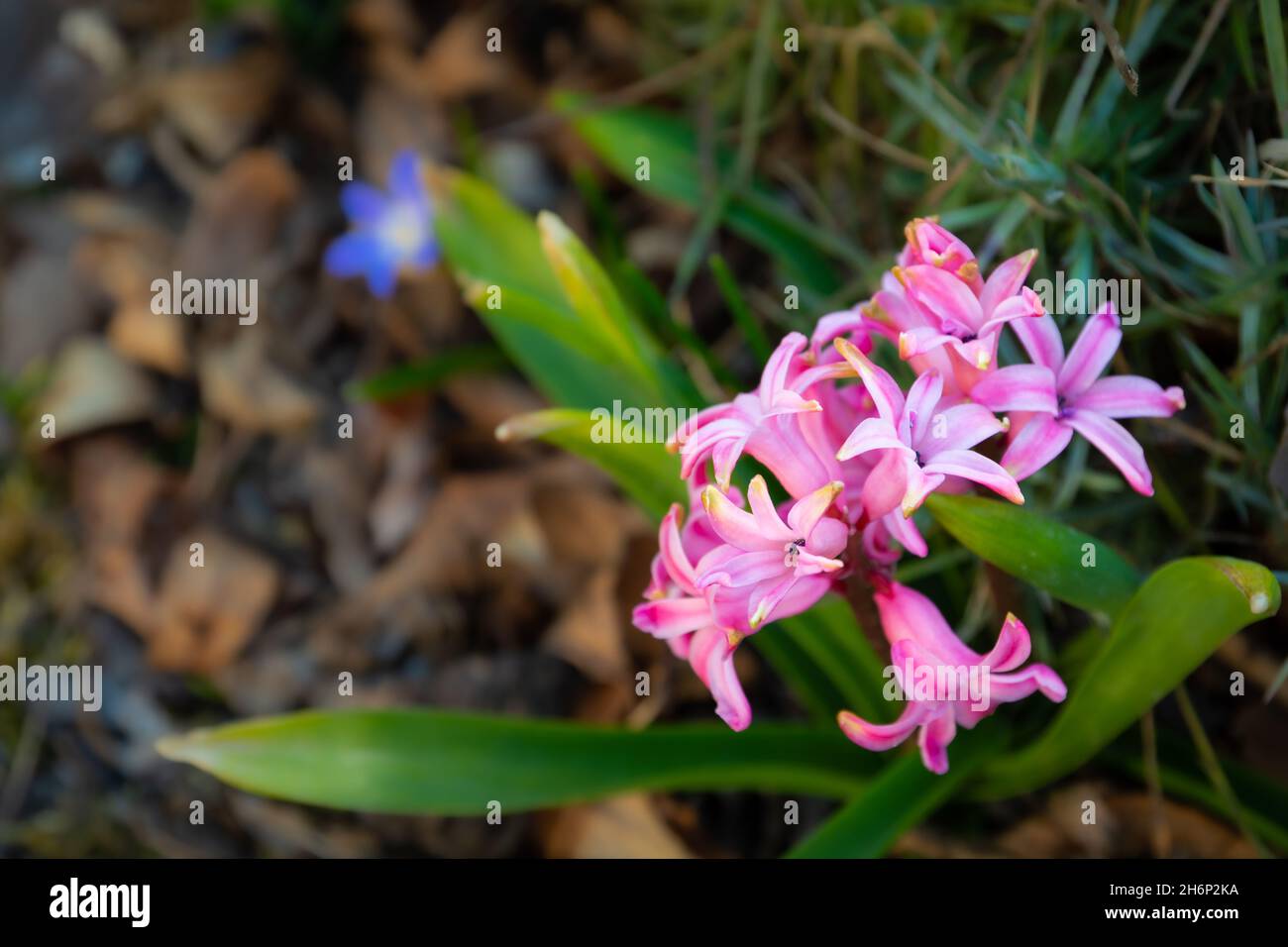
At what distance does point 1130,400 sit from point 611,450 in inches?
18.2

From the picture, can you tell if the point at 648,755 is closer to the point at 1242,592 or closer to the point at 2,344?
the point at 1242,592

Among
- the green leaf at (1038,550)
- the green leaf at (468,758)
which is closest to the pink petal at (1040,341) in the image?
the green leaf at (1038,550)

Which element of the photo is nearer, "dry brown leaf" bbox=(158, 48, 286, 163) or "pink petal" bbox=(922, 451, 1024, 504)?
"pink petal" bbox=(922, 451, 1024, 504)

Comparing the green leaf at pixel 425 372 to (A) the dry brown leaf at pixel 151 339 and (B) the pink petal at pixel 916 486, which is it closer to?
(A) the dry brown leaf at pixel 151 339

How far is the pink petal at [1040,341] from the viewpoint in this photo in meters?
0.89

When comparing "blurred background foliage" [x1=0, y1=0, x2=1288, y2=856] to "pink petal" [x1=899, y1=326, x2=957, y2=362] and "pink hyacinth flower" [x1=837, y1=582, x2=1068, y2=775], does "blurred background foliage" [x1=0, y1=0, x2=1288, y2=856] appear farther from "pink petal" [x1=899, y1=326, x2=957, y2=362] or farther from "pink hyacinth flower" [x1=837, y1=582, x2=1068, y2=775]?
"pink petal" [x1=899, y1=326, x2=957, y2=362]

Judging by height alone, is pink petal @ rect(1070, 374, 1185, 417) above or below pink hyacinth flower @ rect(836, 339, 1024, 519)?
above

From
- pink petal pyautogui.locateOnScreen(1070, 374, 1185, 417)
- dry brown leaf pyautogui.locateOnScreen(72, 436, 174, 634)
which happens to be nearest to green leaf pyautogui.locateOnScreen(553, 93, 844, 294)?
pink petal pyautogui.locateOnScreen(1070, 374, 1185, 417)

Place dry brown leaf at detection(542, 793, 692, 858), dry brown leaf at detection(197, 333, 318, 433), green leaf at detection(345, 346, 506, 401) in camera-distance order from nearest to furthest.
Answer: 1. dry brown leaf at detection(542, 793, 692, 858)
2. green leaf at detection(345, 346, 506, 401)
3. dry brown leaf at detection(197, 333, 318, 433)

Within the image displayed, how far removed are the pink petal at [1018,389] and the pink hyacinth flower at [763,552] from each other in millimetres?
146

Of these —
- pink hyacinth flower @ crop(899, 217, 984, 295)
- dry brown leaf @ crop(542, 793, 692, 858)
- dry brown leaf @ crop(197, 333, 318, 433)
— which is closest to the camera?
pink hyacinth flower @ crop(899, 217, 984, 295)

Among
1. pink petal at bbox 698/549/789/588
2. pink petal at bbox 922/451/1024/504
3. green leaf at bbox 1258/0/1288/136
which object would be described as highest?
green leaf at bbox 1258/0/1288/136

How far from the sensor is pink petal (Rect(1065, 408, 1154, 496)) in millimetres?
838

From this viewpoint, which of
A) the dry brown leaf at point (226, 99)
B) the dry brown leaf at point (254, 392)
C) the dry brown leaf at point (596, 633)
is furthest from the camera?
the dry brown leaf at point (226, 99)
